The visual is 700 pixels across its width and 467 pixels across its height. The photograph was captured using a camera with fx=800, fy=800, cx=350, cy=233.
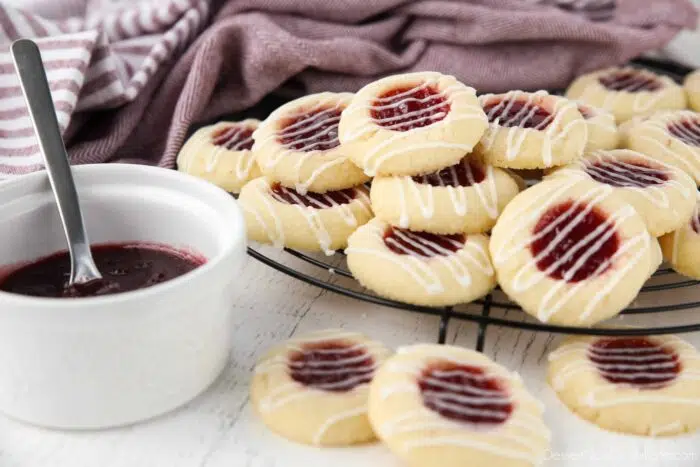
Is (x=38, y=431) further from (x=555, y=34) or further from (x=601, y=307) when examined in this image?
(x=555, y=34)

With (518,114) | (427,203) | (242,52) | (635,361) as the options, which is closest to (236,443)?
(427,203)

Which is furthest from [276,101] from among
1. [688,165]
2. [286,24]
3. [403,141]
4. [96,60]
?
[688,165]

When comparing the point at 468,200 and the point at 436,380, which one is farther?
the point at 468,200

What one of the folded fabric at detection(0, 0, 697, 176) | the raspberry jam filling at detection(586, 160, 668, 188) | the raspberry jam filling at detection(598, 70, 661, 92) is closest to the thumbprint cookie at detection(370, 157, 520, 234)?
the raspberry jam filling at detection(586, 160, 668, 188)

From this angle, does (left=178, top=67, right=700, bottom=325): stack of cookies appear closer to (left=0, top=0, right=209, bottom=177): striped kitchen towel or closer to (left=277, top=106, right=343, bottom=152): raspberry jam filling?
(left=277, top=106, right=343, bottom=152): raspberry jam filling

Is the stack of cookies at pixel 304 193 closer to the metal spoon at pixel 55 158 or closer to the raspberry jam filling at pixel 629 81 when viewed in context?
the metal spoon at pixel 55 158

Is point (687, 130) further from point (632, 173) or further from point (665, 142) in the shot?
point (632, 173)
